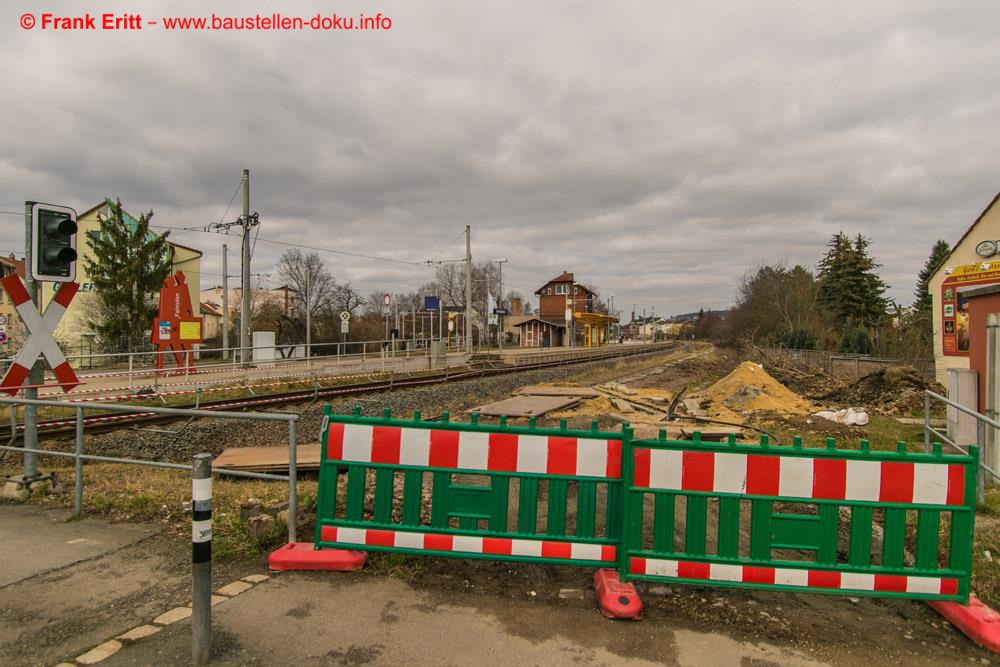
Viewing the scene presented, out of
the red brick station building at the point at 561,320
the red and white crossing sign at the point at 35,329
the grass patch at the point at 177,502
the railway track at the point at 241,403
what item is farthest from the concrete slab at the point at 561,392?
the red brick station building at the point at 561,320

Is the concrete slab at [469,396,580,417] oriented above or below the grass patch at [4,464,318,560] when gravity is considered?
below

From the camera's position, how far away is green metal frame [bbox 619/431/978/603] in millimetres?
3584

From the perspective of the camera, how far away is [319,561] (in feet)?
13.2

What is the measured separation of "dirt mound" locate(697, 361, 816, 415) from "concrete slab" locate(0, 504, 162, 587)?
1369 cm

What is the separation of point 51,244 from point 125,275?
32.1 meters

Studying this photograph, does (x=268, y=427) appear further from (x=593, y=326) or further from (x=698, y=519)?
(x=593, y=326)

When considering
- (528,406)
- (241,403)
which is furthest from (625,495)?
(241,403)

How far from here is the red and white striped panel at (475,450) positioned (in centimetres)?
385

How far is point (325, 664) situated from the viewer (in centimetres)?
294

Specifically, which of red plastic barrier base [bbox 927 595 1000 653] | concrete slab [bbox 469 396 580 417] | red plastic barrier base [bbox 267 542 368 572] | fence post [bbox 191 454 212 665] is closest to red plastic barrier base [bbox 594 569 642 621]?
red plastic barrier base [bbox 267 542 368 572]

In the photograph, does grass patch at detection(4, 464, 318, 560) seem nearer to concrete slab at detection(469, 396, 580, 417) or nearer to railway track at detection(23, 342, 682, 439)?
railway track at detection(23, 342, 682, 439)

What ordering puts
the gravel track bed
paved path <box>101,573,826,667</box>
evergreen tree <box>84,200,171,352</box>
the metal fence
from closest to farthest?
paved path <box>101,573,826,667</box> → the gravel track bed → the metal fence → evergreen tree <box>84,200,171,352</box>

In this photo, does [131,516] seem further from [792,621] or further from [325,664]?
[792,621]

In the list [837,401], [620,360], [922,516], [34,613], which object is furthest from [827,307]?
[34,613]
